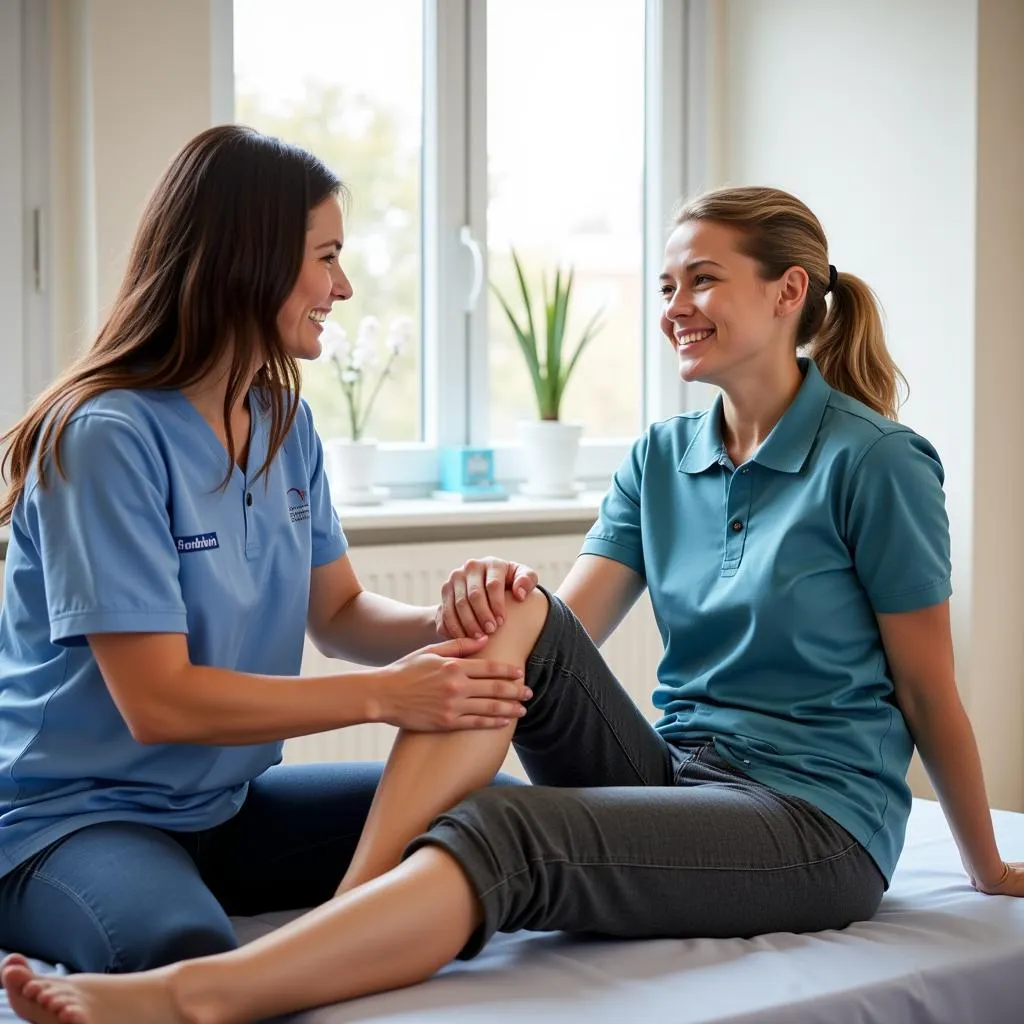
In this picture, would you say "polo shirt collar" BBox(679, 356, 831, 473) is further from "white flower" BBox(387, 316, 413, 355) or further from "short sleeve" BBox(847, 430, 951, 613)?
"white flower" BBox(387, 316, 413, 355)

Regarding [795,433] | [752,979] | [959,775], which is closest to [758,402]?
[795,433]

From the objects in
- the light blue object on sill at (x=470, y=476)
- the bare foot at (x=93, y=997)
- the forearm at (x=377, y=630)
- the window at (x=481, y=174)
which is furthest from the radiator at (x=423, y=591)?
the bare foot at (x=93, y=997)

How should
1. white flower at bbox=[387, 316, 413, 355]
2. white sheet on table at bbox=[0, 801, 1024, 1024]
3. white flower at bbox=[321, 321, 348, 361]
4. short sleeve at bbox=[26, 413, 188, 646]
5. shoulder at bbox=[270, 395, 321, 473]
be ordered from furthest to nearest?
white flower at bbox=[387, 316, 413, 355], white flower at bbox=[321, 321, 348, 361], shoulder at bbox=[270, 395, 321, 473], short sleeve at bbox=[26, 413, 188, 646], white sheet on table at bbox=[0, 801, 1024, 1024]

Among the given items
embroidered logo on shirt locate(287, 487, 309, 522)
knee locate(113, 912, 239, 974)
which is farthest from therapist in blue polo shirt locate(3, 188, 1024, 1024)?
embroidered logo on shirt locate(287, 487, 309, 522)

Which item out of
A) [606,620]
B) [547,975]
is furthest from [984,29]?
[547,975]

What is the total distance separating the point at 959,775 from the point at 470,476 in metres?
1.75

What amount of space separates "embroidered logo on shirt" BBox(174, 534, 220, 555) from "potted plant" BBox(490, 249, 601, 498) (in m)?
1.77

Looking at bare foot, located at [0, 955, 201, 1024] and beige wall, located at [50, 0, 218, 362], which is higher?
beige wall, located at [50, 0, 218, 362]

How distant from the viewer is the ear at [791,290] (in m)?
1.83

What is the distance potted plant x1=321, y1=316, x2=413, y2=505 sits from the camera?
304 centimetres

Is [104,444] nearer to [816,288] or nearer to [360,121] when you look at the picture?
[816,288]

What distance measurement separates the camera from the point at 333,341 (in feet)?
9.93

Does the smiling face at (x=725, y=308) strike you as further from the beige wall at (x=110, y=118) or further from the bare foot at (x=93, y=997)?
the beige wall at (x=110, y=118)

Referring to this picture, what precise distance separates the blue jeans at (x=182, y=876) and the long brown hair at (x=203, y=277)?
39 cm
